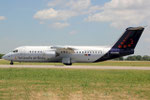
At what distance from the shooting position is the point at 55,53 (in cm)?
4428

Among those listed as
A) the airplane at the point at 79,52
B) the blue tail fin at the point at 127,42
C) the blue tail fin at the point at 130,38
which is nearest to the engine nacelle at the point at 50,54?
the airplane at the point at 79,52

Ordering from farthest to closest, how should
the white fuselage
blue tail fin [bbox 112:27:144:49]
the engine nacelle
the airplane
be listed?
the white fuselage < the engine nacelle < the airplane < blue tail fin [bbox 112:27:144:49]

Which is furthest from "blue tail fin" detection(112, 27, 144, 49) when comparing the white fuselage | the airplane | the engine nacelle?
the engine nacelle

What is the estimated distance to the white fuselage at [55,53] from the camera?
145ft

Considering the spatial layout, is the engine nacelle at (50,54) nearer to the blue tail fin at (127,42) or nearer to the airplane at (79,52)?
the airplane at (79,52)

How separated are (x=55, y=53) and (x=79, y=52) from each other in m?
4.54

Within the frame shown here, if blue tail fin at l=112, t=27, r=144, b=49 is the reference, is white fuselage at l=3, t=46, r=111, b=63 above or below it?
below

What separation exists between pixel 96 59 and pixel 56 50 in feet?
25.2

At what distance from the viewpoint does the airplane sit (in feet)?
140

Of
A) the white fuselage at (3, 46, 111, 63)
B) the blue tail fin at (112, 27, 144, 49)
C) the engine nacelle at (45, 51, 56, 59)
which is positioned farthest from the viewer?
the white fuselage at (3, 46, 111, 63)

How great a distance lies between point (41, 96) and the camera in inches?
434

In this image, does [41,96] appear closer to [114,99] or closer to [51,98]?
[51,98]

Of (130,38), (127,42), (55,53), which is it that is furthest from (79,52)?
(130,38)

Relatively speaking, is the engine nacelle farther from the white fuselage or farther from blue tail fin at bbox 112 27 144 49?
blue tail fin at bbox 112 27 144 49
